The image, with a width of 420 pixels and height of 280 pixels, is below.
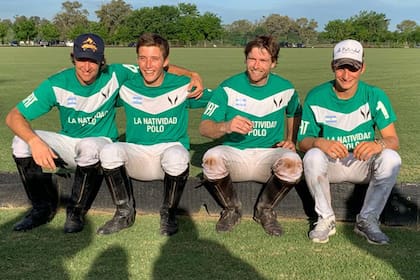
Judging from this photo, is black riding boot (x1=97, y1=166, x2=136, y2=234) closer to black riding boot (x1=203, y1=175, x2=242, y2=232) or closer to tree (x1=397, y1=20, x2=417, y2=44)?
black riding boot (x1=203, y1=175, x2=242, y2=232)

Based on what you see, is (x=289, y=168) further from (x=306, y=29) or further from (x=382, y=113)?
(x=306, y=29)

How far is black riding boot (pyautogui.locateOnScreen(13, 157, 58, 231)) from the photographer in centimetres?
415

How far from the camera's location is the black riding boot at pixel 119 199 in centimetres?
403

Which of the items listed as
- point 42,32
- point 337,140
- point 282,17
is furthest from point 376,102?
point 282,17

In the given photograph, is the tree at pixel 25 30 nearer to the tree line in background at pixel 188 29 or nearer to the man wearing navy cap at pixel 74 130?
the tree line in background at pixel 188 29

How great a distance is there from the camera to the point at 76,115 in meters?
4.34

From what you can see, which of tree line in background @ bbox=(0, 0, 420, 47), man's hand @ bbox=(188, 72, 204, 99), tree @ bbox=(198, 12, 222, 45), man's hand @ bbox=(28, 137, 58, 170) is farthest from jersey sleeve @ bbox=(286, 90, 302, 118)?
tree @ bbox=(198, 12, 222, 45)

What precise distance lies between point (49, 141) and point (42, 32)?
110508mm

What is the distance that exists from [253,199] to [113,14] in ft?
398

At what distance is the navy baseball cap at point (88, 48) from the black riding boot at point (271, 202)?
1693 mm

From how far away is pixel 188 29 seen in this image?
103 metres

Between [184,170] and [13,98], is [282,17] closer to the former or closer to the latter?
[13,98]

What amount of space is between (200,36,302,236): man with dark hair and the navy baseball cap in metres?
0.97

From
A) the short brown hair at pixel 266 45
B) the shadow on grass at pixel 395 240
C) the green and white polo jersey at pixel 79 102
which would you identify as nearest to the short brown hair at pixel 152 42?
the green and white polo jersey at pixel 79 102
